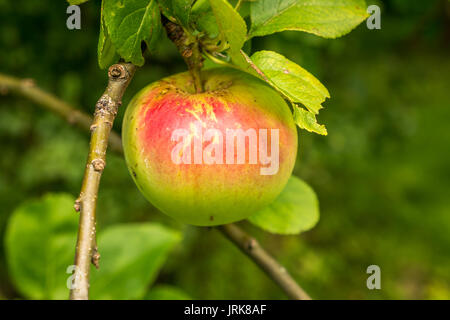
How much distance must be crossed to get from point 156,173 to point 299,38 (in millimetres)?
496

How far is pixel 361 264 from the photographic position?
5.92 ft

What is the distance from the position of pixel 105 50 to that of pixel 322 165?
4.76 feet

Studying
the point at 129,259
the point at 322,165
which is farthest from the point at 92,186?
the point at 322,165

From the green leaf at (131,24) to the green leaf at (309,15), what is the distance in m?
0.10

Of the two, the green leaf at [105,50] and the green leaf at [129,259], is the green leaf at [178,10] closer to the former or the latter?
the green leaf at [105,50]

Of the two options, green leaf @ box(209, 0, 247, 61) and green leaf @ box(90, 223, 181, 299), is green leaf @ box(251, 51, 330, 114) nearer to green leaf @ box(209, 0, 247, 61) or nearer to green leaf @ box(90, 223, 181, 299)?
green leaf @ box(209, 0, 247, 61)

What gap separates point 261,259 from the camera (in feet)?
2.01

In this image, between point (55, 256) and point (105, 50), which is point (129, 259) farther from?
point (105, 50)

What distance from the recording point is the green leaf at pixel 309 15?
0.45m

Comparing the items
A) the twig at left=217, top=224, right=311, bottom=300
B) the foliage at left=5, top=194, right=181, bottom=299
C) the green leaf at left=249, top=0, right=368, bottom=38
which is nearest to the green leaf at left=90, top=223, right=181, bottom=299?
the foliage at left=5, top=194, right=181, bottom=299

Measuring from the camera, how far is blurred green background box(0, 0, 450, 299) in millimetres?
1119
